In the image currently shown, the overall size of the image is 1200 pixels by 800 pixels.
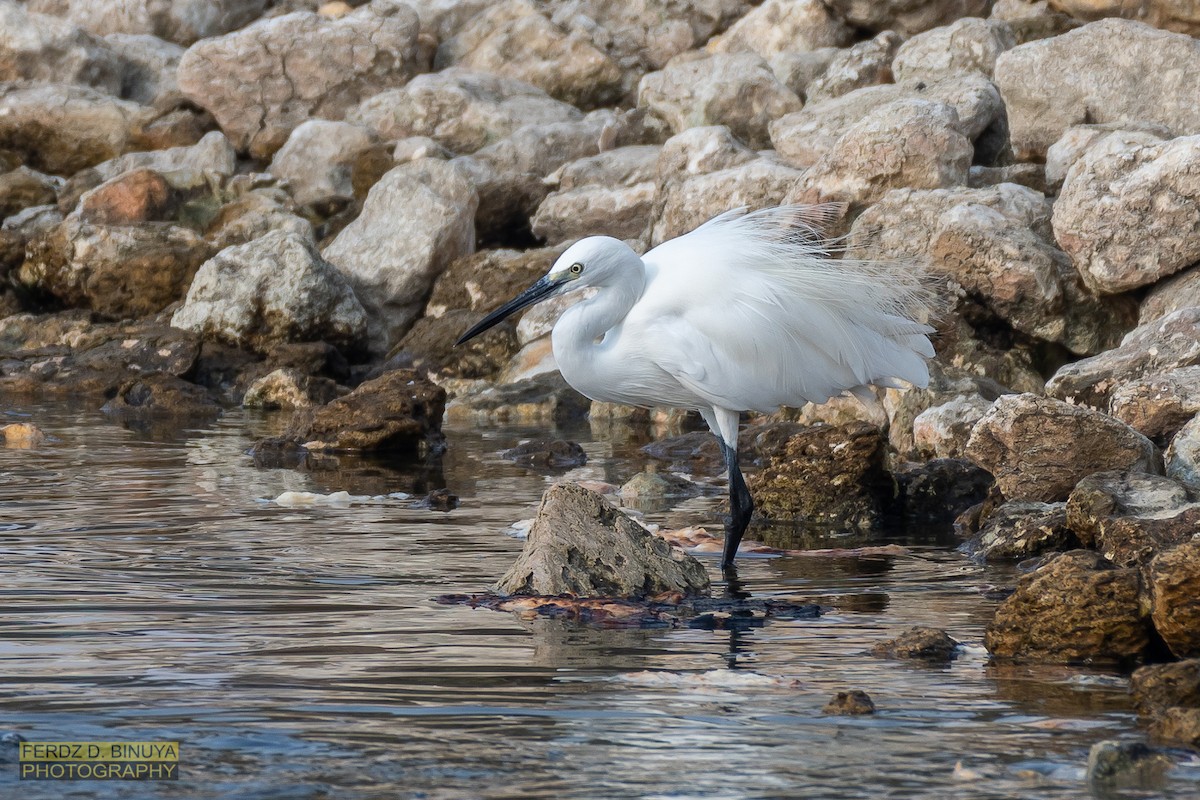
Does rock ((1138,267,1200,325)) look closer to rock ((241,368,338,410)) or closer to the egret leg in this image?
the egret leg

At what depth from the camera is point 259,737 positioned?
4.25 m

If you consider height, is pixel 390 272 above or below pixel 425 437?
above

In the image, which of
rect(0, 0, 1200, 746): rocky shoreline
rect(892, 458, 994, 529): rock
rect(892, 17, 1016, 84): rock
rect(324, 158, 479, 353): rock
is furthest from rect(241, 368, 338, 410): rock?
rect(892, 458, 994, 529): rock

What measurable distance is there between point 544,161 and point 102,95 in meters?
8.94

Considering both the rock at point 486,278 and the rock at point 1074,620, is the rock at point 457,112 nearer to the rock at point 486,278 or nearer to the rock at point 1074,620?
the rock at point 486,278

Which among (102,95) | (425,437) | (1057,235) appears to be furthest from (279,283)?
(102,95)

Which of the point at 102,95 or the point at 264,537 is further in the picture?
the point at 102,95

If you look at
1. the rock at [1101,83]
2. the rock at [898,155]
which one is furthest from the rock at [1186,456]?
the rock at [1101,83]

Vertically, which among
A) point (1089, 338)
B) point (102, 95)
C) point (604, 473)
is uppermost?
point (102, 95)

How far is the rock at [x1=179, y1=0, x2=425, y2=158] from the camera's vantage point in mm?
25922

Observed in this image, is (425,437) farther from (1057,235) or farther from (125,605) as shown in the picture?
(125,605)

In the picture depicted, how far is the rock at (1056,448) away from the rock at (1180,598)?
118 inches

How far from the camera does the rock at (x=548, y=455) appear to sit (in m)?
11.9

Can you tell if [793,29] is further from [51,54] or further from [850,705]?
[850,705]
